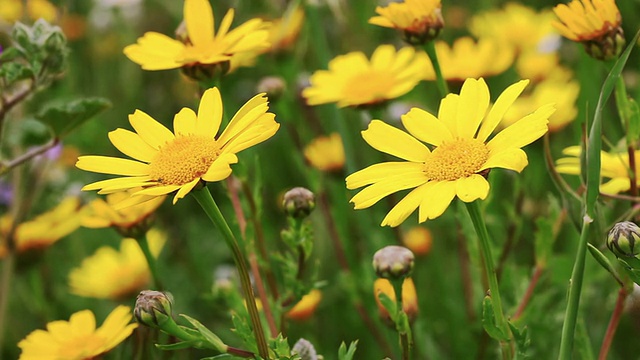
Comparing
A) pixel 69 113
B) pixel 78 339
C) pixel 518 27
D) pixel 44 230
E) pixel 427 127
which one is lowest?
pixel 78 339

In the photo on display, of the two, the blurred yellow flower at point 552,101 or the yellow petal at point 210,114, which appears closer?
the yellow petal at point 210,114

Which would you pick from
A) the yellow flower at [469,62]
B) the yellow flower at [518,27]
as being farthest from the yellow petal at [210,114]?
the yellow flower at [518,27]

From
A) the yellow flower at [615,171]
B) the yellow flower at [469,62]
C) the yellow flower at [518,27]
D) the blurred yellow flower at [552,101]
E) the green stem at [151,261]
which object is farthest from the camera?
the yellow flower at [518,27]

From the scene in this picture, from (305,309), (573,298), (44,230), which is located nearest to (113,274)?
(44,230)

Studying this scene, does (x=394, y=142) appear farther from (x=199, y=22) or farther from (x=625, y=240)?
(x=199, y=22)

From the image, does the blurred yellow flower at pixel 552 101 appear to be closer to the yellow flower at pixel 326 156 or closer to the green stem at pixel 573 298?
the yellow flower at pixel 326 156

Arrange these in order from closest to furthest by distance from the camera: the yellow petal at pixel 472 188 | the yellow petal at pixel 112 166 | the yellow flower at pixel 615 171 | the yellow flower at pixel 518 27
Answer: the yellow petal at pixel 472 188
the yellow petal at pixel 112 166
the yellow flower at pixel 615 171
the yellow flower at pixel 518 27
